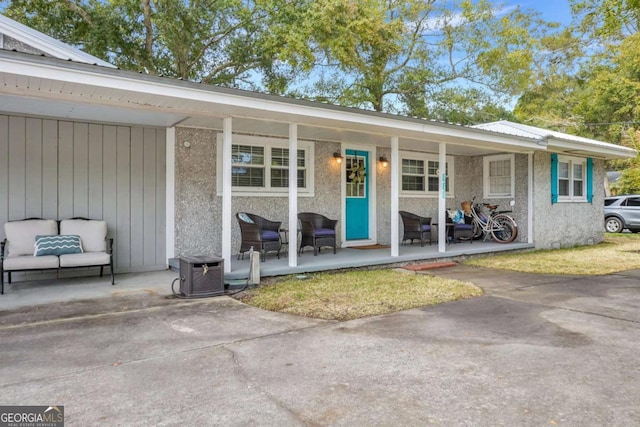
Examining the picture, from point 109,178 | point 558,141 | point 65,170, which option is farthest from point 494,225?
point 65,170

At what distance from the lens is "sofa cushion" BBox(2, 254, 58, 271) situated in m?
5.04

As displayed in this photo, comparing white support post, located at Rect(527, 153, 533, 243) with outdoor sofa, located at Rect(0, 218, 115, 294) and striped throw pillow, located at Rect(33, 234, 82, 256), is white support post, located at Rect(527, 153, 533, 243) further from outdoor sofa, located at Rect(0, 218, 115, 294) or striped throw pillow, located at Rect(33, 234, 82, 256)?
striped throw pillow, located at Rect(33, 234, 82, 256)

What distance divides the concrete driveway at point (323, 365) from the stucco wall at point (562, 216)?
215 inches

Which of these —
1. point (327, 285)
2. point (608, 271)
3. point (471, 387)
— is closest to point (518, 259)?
point (608, 271)

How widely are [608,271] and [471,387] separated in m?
5.85

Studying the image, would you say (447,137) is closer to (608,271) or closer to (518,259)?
(518,259)

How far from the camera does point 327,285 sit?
227 inches

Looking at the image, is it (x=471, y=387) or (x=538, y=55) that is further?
(x=538, y=55)

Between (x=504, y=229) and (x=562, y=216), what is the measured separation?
5.49 feet

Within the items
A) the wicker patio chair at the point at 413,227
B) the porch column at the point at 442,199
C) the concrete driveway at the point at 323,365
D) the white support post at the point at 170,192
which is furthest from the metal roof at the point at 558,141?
the white support post at the point at 170,192

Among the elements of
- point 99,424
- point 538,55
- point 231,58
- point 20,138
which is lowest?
point 99,424

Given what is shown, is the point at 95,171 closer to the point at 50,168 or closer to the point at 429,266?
the point at 50,168

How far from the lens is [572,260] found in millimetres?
8375

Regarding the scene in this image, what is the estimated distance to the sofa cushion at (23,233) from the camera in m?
5.47
